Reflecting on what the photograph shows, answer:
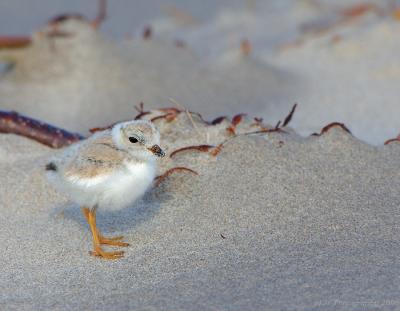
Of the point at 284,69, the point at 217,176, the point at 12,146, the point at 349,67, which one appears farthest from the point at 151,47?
the point at 217,176

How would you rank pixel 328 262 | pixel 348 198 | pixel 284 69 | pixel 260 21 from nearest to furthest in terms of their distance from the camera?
pixel 328 262, pixel 348 198, pixel 284 69, pixel 260 21

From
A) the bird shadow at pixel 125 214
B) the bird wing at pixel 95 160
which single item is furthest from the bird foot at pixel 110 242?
the bird wing at pixel 95 160

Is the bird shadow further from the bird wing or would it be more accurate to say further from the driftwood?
the driftwood

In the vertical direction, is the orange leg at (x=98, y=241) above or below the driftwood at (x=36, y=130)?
below

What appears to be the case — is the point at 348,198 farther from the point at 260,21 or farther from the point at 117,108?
the point at 260,21

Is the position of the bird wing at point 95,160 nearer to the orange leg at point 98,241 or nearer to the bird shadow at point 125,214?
the orange leg at point 98,241

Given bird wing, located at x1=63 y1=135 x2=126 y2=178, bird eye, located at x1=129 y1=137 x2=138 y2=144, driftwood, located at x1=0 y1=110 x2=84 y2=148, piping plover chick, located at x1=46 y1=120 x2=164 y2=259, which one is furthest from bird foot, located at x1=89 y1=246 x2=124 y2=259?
driftwood, located at x1=0 y1=110 x2=84 y2=148

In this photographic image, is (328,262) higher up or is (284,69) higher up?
(284,69)
